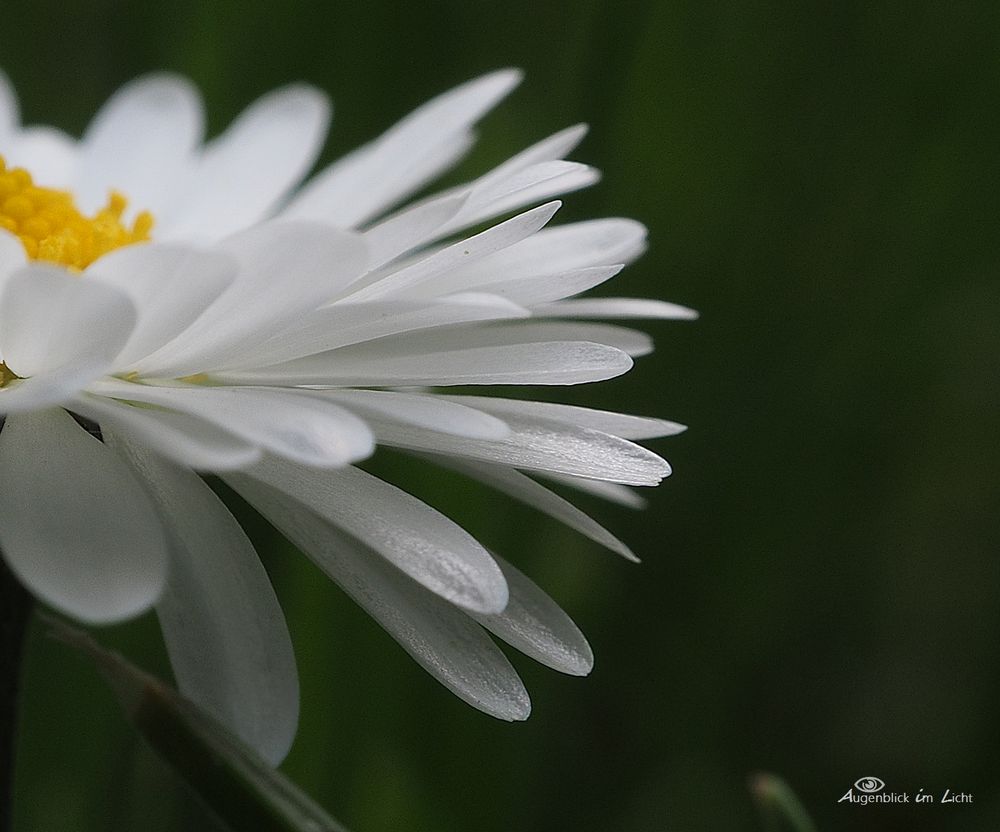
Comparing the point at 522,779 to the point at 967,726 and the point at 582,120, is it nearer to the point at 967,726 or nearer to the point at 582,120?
the point at 967,726

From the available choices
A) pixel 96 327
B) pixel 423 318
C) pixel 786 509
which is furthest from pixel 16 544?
pixel 786 509

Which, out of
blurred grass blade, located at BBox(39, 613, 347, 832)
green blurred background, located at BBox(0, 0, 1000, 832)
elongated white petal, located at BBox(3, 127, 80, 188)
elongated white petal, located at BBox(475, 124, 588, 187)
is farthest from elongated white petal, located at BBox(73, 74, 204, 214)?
blurred grass blade, located at BBox(39, 613, 347, 832)

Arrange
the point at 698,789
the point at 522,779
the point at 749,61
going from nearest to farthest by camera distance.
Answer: the point at 522,779
the point at 698,789
the point at 749,61

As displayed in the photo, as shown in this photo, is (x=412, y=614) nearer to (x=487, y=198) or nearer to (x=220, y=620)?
(x=220, y=620)

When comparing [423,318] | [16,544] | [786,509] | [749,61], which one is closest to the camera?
[16,544]

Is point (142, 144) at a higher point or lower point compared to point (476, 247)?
higher

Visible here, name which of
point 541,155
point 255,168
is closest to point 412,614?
point 541,155

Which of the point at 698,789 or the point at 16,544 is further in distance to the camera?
the point at 698,789
